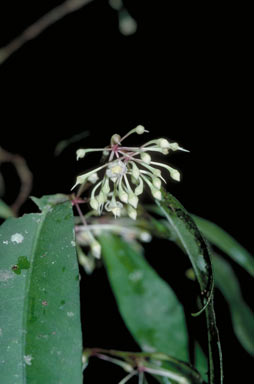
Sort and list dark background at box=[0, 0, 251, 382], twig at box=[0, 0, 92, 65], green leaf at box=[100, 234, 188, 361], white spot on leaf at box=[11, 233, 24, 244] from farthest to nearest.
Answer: dark background at box=[0, 0, 251, 382] < twig at box=[0, 0, 92, 65] < green leaf at box=[100, 234, 188, 361] < white spot on leaf at box=[11, 233, 24, 244]

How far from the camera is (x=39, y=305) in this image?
1.05 metres

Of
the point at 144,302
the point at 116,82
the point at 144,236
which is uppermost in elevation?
the point at 116,82

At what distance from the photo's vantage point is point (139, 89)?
251 centimetres

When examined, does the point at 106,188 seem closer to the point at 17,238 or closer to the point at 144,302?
the point at 17,238

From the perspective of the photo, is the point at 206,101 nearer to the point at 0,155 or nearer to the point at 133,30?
the point at 133,30

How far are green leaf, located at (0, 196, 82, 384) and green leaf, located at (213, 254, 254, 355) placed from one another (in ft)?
3.57

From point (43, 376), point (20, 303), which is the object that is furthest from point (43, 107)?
point (43, 376)

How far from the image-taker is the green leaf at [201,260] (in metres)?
1.07

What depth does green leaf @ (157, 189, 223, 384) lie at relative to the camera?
1074 millimetres

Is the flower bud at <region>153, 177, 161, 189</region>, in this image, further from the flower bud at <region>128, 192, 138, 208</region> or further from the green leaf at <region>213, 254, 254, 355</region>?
the green leaf at <region>213, 254, 254, 355</region>

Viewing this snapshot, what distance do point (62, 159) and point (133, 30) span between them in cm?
92

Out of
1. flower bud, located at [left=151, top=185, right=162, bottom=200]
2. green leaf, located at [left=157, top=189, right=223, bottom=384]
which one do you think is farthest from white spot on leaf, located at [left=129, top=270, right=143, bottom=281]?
flower bud, located at [left=151, top=185, right=162, bottom=200]

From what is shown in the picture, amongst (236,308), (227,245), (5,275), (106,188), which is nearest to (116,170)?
(106,188)

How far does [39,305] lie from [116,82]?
1794mm
